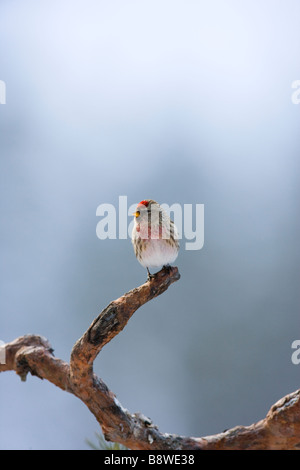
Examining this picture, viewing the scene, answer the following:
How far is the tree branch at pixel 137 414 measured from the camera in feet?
3.89

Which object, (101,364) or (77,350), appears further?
(101,364)

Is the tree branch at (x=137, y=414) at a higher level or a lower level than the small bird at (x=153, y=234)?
lower

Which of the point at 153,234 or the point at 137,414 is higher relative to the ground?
the point at 153,234

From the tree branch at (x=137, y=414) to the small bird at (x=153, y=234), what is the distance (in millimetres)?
55

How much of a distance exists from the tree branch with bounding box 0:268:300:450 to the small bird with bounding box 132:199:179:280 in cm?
6

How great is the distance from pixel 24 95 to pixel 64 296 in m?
0.93

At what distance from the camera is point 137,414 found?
1.27m

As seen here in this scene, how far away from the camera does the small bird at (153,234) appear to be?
126 cm

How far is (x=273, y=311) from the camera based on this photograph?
204 centimetres

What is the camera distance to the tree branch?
1186mm

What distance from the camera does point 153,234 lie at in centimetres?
126

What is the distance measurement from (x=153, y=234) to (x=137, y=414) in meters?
0.50
